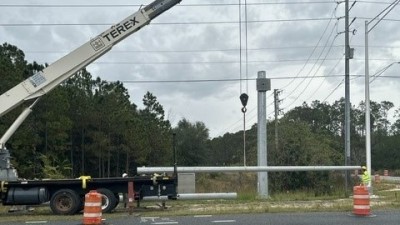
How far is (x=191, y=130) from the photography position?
292 feet

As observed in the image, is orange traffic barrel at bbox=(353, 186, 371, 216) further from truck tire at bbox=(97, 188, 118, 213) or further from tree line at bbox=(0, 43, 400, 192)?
tree line at bbox=(0, 43, 400, 192)

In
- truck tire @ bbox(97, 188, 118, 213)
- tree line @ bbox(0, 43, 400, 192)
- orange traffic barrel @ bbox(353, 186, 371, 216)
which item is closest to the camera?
orange traffic barrel @ bbox(353, 186, 371, 216)

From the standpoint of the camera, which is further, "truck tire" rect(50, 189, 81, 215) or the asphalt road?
"truck tire" rect(50, 189, 81, 215)

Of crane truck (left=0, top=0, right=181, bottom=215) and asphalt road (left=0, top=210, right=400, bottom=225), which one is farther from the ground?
crane truck (left=0, top=0, right=181, bottom=215)

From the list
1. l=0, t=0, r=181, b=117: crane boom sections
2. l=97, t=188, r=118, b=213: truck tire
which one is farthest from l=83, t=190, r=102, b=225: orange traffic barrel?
l=0, t=0, r=181, b=117: crane boom sections

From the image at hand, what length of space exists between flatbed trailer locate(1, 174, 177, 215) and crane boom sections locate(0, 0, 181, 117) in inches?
119

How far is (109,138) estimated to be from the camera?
2271 inches

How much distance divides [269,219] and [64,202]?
289 inches

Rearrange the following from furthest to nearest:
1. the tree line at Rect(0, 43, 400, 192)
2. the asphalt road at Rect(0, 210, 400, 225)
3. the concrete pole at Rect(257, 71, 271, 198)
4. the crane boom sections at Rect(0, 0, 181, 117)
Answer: the tree line at Rect(0, 43, 400, 192)
the concrete pole at Rect(257, 71, 271, 198)
the crane boom sections at Rect(0, 0, 181, 117)
the asphalt road at Rect(0, 210, 400, 225)

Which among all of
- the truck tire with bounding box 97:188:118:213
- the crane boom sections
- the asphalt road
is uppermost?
the crane boom sections

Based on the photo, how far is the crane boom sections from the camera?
66.1ft

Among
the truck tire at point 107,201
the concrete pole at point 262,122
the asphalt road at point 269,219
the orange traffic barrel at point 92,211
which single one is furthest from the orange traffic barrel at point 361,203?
the concrete pole at point 262,122

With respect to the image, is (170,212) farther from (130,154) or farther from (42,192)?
(130,154)

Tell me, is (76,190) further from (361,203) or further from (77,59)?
(361,203)
